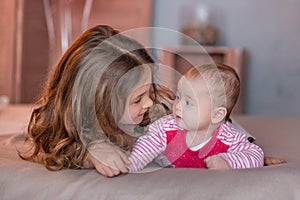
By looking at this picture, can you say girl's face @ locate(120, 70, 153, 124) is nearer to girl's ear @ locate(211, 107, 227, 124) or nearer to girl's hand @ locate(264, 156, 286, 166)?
girl's ear @ locate(211, 107, 227, 124)

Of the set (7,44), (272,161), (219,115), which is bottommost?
(7,44)

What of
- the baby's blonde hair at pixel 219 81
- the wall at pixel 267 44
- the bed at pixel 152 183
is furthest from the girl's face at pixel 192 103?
the wall at pixel 267 44

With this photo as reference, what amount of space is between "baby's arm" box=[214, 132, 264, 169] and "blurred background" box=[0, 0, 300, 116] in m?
2.96

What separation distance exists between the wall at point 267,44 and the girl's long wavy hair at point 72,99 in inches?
127

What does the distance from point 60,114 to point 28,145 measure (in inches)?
11.8

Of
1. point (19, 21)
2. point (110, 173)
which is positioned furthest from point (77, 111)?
point (19, 21)

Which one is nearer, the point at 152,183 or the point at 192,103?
the point at 152,183

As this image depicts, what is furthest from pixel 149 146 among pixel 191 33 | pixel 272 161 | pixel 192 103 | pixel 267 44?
pixel 267 44

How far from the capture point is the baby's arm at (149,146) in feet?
3.67

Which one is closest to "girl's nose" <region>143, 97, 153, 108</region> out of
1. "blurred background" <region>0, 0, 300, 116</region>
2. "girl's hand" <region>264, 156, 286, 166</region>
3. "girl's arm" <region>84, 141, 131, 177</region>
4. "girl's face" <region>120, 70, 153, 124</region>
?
"girl's face" <region>120, 70, 153, 124</region>

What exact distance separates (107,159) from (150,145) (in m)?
0.16

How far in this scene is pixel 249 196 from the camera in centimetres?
91

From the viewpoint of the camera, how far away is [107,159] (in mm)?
1031

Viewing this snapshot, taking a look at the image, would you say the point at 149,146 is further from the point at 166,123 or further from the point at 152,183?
the point at 152,183
